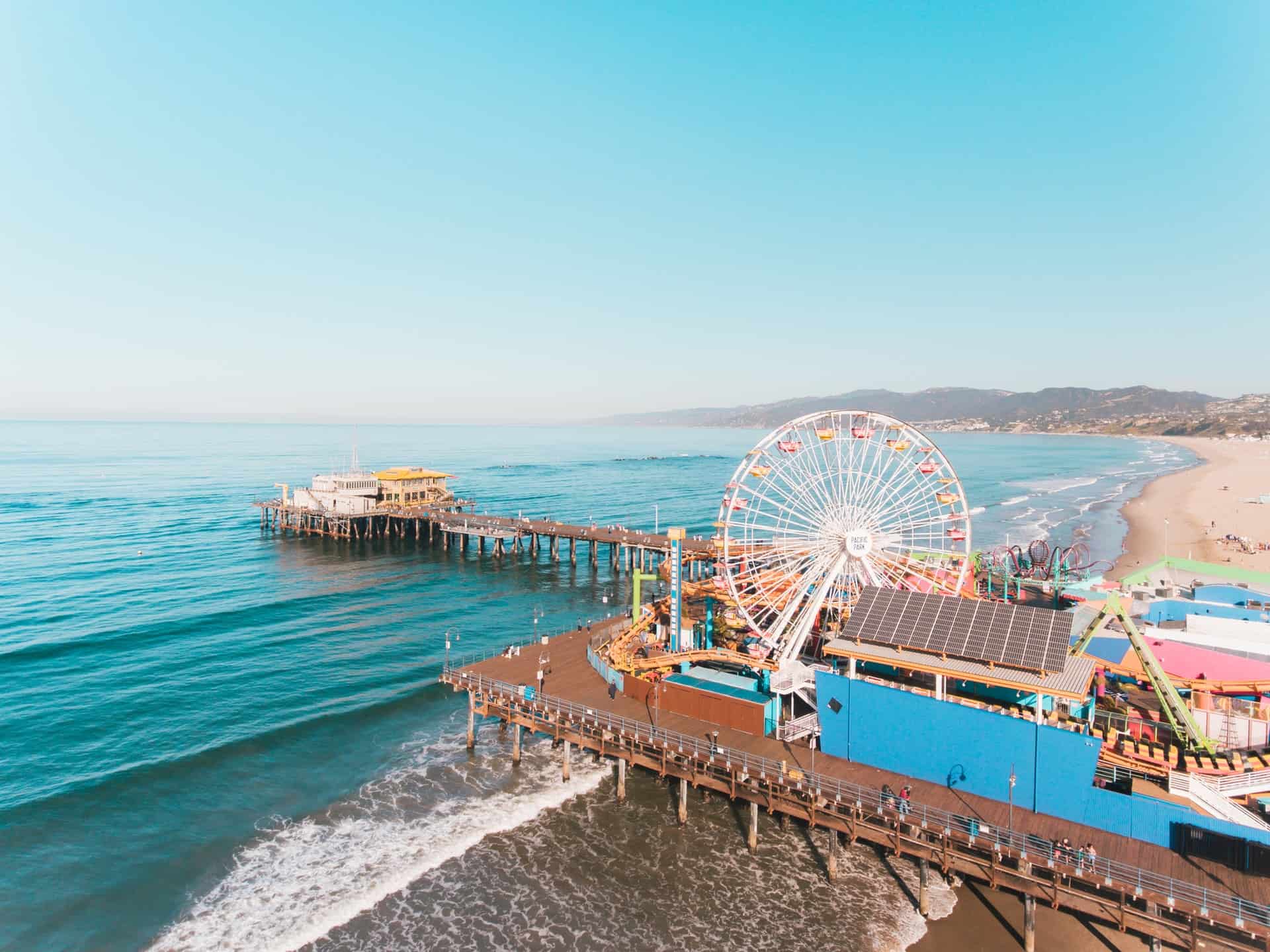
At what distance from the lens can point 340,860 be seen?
1121 inches

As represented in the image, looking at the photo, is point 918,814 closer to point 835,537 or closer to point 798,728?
point 798,728

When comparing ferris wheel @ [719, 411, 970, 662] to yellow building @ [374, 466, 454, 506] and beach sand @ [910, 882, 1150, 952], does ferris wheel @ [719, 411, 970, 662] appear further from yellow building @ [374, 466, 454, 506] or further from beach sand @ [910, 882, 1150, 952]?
yellow building @ [374, 466, 454, 506]

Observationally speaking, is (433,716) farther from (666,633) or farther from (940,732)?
(940,732)

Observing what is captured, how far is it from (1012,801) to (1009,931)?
4078 millimetres

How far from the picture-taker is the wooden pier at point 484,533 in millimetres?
78688

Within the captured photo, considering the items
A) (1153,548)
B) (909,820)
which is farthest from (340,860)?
(1153,548)

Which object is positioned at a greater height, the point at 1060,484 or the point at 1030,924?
the point at 1030,924

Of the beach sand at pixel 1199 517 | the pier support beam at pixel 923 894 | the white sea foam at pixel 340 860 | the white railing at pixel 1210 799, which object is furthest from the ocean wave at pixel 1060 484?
the white sea foam at pixel 340 860

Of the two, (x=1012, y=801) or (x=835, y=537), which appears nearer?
Answer: (x=1012, y=801)

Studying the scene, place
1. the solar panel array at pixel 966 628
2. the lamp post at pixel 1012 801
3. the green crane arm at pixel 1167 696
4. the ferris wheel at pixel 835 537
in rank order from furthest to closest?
the ferris wheel at pixel 835 537, the solar panel array at pixel 966 628, the green crane arm at pixel 1167 696, the lamp post at pixel 1012 801

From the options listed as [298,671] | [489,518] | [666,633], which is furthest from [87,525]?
[666,633]

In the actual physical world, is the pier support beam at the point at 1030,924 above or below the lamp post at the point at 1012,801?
below

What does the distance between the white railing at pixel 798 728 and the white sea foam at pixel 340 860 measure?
9.59 m

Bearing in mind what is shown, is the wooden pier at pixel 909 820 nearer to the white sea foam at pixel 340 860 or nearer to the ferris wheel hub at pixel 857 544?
the white sea foam at pixel 340 860
